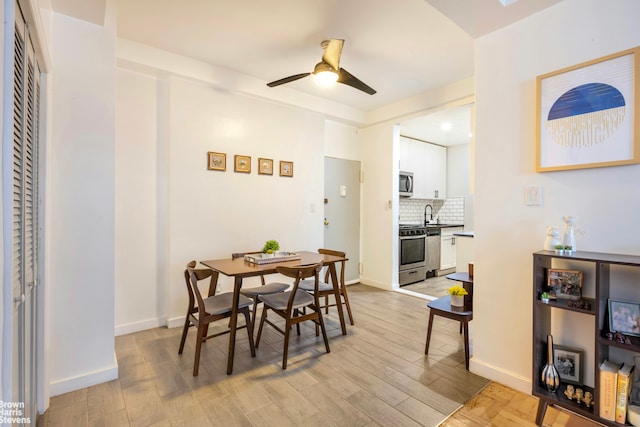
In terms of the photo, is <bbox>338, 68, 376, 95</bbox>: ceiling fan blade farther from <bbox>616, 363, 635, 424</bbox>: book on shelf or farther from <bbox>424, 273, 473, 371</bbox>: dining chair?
<bbox>616, 363, 635, 424</bbox>: book on shelf

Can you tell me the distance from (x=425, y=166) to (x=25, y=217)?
225 inches

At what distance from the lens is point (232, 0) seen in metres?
2.13

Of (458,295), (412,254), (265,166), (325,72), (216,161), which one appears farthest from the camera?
(412,254)

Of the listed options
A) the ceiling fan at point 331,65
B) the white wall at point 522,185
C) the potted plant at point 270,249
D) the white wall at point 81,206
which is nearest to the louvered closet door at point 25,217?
the white wall at point 81,206

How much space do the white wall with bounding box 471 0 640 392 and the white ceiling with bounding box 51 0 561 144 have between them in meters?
0.20

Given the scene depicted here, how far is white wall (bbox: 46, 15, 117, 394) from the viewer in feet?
6.12

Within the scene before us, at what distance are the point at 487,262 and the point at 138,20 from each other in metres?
3.21

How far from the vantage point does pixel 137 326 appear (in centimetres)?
290

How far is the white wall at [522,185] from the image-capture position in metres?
1.60

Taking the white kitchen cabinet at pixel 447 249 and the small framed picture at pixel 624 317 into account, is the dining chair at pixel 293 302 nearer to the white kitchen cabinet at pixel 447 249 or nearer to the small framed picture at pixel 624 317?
the small framed picture at pixel 624 317

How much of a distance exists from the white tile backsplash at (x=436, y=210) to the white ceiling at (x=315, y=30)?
291 centimetres

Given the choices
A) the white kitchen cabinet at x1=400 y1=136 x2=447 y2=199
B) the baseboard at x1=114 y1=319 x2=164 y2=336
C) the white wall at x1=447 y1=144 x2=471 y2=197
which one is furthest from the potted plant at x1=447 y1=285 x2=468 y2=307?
the white wall at x1=447 y1=144 x2=471 y2=197

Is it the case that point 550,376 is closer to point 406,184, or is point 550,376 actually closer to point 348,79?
point 348,79

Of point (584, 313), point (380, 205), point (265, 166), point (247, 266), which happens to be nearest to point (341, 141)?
point (380, 205)
